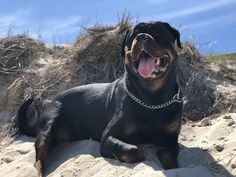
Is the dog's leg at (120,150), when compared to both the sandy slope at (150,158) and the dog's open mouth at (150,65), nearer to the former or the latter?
the sandy slope at (150,158)

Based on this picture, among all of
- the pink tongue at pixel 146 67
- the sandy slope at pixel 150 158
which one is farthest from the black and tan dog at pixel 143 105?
the sandy slope at pixel 150 158

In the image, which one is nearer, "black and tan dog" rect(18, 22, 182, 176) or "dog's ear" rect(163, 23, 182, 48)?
"black and tan dog" rect(18, 22, 182, 176)

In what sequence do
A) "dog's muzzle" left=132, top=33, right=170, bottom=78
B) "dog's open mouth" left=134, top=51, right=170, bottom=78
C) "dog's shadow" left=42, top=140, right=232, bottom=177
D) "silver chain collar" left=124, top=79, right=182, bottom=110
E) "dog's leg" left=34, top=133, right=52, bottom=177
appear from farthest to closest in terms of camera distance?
"dog's leg" left=34, top=133, right=52, bottom=177, "silver chain collar" left=124, top=79, right=182, bottom=110, "dog's open mouth" left=134, top=51, right=170, bottom=78, "dog's muzzle" left=132, top=33, right=170, bottom=78, "dog's shadow" left=42, top=140, right=232, bottom=177

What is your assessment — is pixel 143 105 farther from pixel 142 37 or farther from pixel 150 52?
pixel 142 37

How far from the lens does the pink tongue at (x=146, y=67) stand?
6.44 meters

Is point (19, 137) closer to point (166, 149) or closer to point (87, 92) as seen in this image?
point (87, 92)

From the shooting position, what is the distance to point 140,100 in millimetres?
6695

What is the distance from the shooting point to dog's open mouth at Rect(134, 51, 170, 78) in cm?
645

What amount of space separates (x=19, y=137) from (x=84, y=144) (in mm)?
1544

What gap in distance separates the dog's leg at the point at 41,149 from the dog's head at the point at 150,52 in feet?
4.62

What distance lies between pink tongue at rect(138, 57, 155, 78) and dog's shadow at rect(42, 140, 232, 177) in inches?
34.0

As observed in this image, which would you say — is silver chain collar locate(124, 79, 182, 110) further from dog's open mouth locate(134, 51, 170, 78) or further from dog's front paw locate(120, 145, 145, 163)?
dog's front paw locate(120, 145, 145, 163)

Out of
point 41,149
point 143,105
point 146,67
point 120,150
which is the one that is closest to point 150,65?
point 146,67

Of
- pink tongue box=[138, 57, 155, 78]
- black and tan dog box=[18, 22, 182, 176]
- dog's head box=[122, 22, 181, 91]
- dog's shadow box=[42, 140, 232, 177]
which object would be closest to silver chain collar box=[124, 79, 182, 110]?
black and tan dog box=[18, 22, 182, 176]
